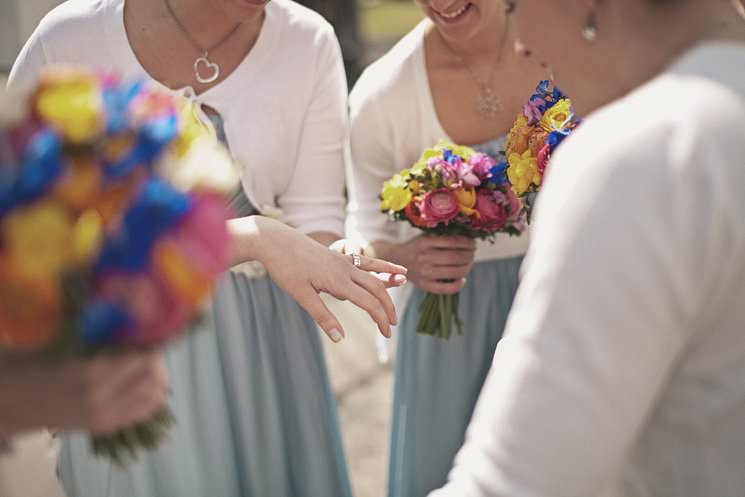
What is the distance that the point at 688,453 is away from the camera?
4.53ft

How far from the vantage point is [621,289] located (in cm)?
118

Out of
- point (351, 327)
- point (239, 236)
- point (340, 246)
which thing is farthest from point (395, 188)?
point (351, 327)

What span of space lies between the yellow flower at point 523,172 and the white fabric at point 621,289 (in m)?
1.20

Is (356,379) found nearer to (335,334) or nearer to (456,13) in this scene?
(456,13)

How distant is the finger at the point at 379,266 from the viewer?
243 cm

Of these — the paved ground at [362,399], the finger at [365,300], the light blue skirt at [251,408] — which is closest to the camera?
the finger at [365,300]

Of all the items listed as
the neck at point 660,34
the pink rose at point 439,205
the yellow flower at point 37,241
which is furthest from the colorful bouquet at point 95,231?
the pink rose at point 439,205

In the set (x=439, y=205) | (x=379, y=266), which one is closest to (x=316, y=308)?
(x=379, y=266)

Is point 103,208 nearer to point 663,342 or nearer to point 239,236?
point 663,342

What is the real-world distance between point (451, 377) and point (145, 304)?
2.17 metres

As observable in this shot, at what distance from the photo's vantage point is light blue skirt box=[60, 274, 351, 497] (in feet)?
9.27

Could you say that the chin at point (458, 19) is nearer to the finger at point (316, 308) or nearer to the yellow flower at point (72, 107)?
the finger at point (316, 308)

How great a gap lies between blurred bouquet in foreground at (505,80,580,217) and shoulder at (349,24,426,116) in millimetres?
479

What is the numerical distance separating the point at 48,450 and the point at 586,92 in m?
1.13
